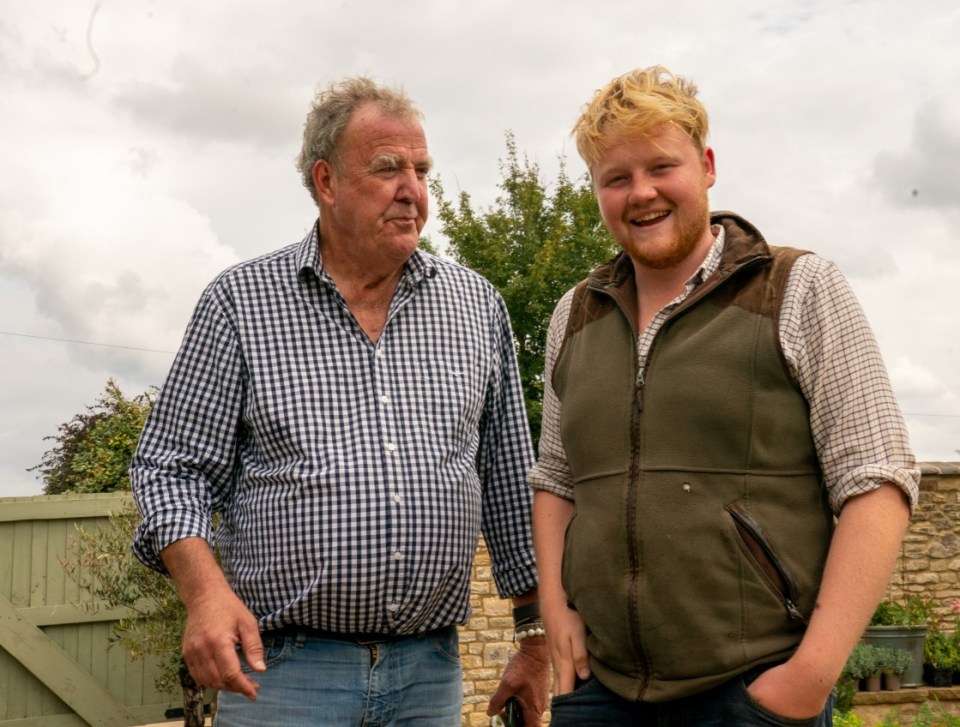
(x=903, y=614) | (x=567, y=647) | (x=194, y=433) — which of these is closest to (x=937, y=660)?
(x=903, y=614)

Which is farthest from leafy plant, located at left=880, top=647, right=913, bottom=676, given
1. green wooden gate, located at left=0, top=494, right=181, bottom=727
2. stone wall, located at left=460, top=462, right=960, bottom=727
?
green wooden gate, located at left=0, top=494, right=181, bottom=727

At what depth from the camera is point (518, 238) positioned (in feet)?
87.7

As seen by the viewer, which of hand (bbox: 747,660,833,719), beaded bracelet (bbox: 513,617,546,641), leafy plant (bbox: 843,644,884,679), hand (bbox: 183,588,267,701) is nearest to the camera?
hand (bbox: 747,660,833,719)

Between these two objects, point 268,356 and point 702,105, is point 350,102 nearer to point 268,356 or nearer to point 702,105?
point 268,356

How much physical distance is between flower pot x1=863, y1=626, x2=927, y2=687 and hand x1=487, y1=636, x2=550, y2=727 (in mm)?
8480

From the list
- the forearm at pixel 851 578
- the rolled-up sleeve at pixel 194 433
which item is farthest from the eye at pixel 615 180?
the rolled-up sleeve at pixel 194 433

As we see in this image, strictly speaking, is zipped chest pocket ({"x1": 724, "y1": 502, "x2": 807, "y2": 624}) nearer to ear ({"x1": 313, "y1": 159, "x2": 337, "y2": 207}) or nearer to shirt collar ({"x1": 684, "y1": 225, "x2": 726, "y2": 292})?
shirt collar ({"x1": 684, "y1": 225, "x2": 726, "y2": 292})

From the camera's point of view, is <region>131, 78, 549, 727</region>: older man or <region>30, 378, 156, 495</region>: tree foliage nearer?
<region>131, 78, 549, 727</region>: older man

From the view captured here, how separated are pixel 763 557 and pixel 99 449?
33.6 feet

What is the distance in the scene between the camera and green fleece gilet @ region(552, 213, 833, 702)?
1.86 m

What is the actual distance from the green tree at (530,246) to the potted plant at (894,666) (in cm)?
1428

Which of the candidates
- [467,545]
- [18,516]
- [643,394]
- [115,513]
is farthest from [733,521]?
[18,516]

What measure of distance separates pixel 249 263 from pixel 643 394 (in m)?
1.09

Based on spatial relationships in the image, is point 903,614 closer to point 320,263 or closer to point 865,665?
point 865,665
